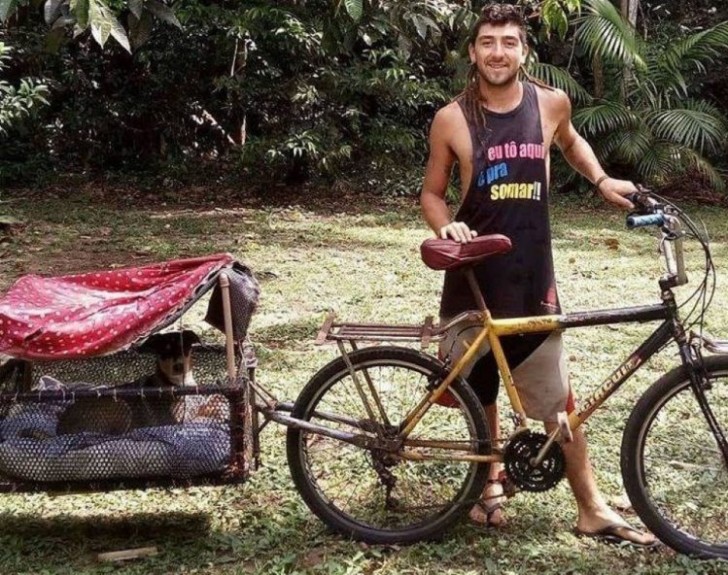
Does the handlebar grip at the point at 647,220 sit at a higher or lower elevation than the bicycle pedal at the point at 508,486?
higher

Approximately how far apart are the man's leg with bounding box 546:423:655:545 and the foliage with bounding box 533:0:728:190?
772 centimetres

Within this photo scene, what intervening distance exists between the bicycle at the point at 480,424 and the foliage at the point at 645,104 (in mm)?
7474

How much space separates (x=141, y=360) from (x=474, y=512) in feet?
4.55

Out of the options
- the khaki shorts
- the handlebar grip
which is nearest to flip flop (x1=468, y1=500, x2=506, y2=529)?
the khaki shorts

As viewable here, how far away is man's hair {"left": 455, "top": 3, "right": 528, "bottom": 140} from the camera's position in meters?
2.66

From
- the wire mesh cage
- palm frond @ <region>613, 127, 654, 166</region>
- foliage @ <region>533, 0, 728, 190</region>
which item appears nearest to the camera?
the wire mesh cage

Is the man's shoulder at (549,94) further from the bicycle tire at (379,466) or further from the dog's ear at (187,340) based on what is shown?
the dog's ear at (187,340)

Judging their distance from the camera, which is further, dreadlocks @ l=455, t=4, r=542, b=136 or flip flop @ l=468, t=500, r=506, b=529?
flip flop @ l=468, t=500, r=506, b=529

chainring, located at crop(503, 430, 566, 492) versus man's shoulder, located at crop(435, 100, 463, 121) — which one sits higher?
man's shoulder, located at crop(435, 100, 463, 121)

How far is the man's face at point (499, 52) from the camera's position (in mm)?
2648

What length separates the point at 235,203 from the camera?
10312 millimetres

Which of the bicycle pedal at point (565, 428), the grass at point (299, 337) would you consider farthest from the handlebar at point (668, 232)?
the grass at point (299, 337)

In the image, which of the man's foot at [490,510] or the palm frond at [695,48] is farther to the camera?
the palm frond at [695,48]

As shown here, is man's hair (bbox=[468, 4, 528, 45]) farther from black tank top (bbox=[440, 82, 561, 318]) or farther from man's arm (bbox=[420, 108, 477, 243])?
man's arm (bbox=[420, 108, 477, 243])
